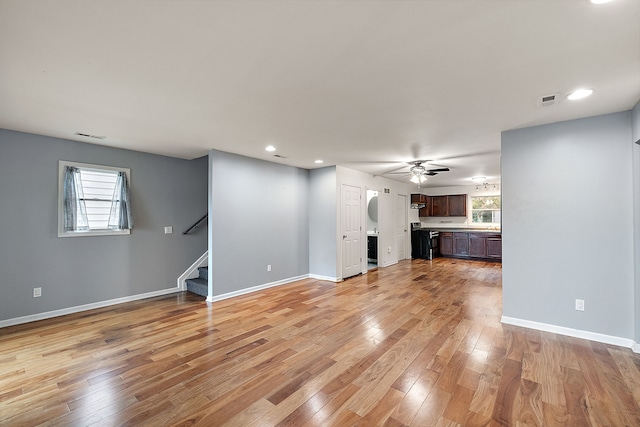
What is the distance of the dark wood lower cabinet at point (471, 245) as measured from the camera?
26.5ft

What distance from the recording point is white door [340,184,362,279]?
598cm

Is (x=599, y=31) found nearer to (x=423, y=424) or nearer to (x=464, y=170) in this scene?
(x=423, y=424)

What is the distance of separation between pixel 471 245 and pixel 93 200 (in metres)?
9.18

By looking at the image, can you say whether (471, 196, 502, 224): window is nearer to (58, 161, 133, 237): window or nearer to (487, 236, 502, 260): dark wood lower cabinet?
(487, 236, 502, 260): dark wood lower cabinet

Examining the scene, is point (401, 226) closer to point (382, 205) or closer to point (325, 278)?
point (382, 205)

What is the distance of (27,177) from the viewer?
3.65 m

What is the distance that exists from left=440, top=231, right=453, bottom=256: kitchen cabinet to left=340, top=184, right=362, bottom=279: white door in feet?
13.0

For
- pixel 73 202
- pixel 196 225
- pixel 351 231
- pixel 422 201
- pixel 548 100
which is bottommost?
pixel 351 231

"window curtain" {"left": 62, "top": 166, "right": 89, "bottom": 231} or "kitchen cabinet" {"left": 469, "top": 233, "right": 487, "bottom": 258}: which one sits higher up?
"window curtain" {"left": 62, "top": 166, "right": 89, "bottom": 231}

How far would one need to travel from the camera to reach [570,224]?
10.2 feet

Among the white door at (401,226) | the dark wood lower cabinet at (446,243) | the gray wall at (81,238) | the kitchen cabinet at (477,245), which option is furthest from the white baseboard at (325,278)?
the kitchen cabinet at (477,245)

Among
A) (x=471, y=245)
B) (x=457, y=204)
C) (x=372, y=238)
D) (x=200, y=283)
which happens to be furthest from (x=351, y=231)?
(x=457, y=204)

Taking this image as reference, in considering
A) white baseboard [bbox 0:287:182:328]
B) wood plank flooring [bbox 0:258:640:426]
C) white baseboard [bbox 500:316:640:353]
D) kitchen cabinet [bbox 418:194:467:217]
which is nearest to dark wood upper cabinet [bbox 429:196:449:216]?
kitchen cabinet [bbox 418:194:467:217]

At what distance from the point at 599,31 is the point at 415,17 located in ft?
3.74
